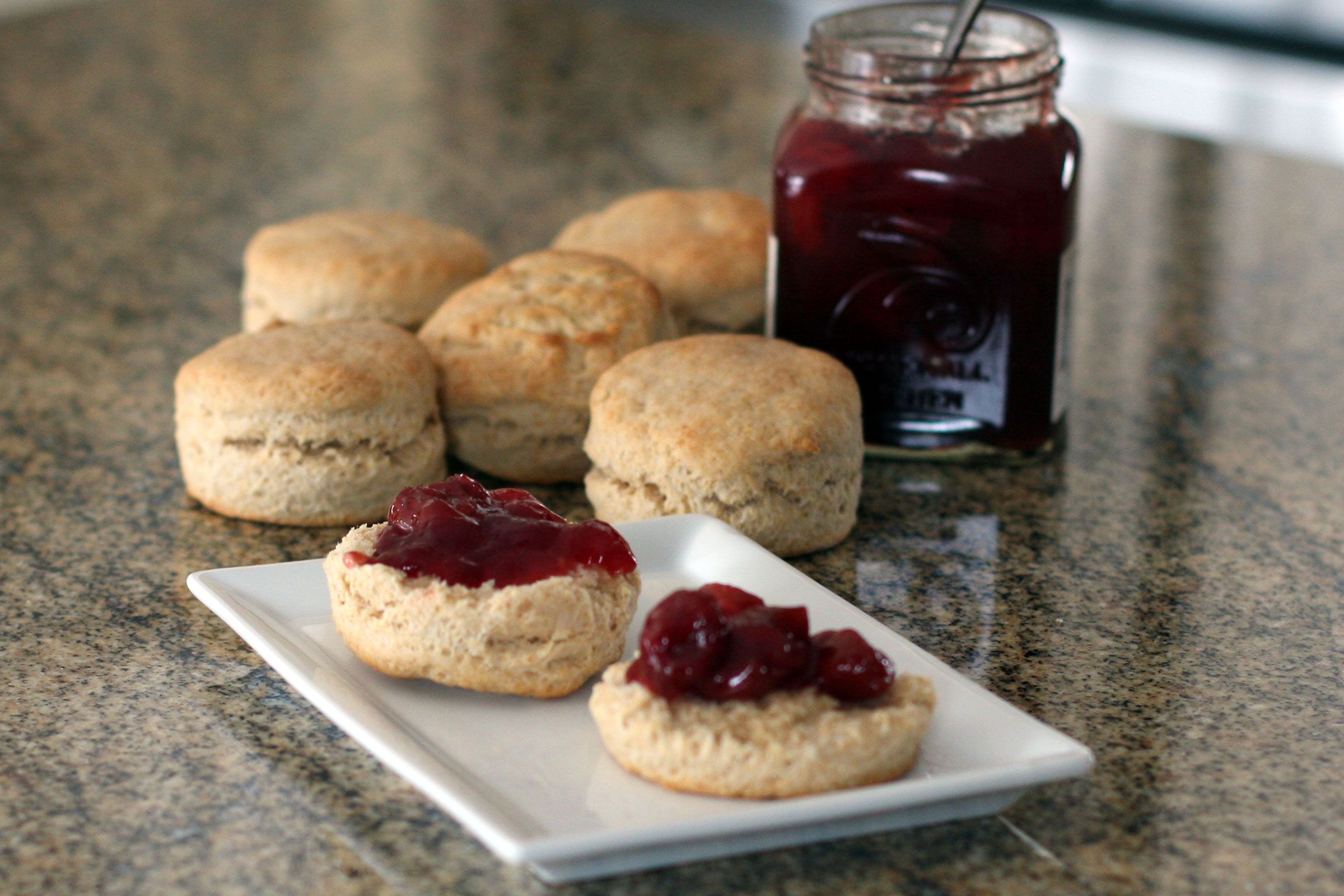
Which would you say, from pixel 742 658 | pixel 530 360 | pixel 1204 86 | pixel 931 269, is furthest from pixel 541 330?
pixel 1204 86

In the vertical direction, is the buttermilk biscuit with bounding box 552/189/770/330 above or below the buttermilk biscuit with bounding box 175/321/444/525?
above

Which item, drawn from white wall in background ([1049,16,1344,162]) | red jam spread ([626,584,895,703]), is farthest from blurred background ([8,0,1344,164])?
red jam spread ([626,584,895,703])

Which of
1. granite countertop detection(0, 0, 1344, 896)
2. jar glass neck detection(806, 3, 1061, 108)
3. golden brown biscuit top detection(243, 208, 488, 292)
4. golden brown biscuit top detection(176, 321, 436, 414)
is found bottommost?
granite countertop detection(0, 0, 1344, 896)

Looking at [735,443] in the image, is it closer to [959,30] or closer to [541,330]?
[541,330]

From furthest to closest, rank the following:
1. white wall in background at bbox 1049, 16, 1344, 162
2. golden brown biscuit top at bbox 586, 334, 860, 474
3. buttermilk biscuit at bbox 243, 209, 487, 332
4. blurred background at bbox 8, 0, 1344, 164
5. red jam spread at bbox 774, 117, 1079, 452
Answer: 1. blurred background at bbox 8, 0, 1344, 164
2. white wall in background at bbox 1049, 16, 1344, 162
3. buttermilk biscuit at bbox 243, 209, 487, 332
4. red jam spread at bbox 774, 117, 1079, 452
5. golden brown biscuit top at bbox 586, 334, 860, 474

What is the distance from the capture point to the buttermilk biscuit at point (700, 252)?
1724 mm

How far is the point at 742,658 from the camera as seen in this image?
99 cm

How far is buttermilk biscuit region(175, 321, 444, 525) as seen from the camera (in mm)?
1414

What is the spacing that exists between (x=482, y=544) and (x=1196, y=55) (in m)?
3.71

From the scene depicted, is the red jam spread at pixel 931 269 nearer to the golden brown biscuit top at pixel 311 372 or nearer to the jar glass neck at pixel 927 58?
the jar glass neck at pixel 927 58

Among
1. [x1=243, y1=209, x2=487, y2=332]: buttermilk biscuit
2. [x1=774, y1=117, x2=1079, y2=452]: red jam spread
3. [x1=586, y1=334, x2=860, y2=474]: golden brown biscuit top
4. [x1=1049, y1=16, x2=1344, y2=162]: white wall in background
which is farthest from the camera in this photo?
[x1=1049, y1=16, x2=1344, y2=162]: white wall in background

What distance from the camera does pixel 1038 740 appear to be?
3.30 ft

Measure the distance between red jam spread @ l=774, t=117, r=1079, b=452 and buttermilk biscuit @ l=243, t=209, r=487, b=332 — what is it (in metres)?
0.39

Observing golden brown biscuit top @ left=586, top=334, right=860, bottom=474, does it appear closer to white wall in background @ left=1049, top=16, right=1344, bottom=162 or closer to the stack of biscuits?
the stack of biscuits
